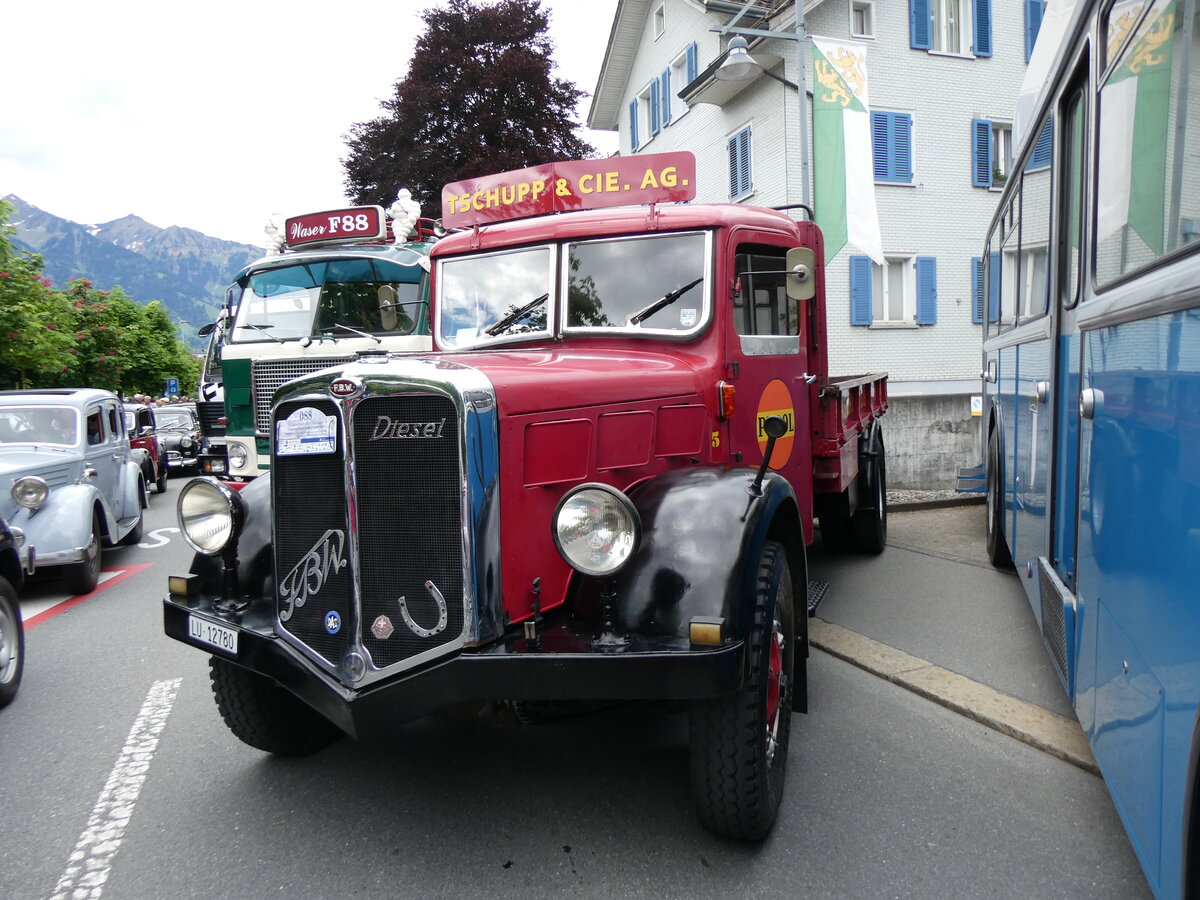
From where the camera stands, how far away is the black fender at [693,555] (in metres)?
2.70

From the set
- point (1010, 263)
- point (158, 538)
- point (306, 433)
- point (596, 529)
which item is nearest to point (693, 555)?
point (596, 529)

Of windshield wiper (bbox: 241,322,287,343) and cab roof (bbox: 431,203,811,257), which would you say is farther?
windshield wiper (bbox: 241,322,287,343)

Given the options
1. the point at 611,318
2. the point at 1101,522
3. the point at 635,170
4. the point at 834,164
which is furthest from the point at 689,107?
the point at 1101,522

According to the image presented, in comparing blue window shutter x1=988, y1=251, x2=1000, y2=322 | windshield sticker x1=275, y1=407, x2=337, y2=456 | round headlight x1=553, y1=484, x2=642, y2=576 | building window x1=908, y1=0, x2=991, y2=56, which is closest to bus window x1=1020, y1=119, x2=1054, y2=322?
round headlight x1=553, y1=484, x2=642, y2=576

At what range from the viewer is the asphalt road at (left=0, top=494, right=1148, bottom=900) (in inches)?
109

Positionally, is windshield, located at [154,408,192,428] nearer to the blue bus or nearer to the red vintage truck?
the red vintage truck

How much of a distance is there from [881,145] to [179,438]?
16498 mm

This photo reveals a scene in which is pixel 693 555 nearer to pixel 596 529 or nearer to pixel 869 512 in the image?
pixel 596 529

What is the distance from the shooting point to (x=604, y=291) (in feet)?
13.6

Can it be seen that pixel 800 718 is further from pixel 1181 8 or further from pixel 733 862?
pixel 1181 8

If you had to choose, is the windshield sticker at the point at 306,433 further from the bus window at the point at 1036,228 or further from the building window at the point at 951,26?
the building window at the point at 951,26

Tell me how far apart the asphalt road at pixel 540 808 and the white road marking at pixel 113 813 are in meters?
0.01

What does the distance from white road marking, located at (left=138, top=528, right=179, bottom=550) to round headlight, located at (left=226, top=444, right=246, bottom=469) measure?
4.36ft

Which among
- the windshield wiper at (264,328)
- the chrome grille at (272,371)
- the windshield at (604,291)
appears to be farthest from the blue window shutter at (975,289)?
the windshield at (604,291)
